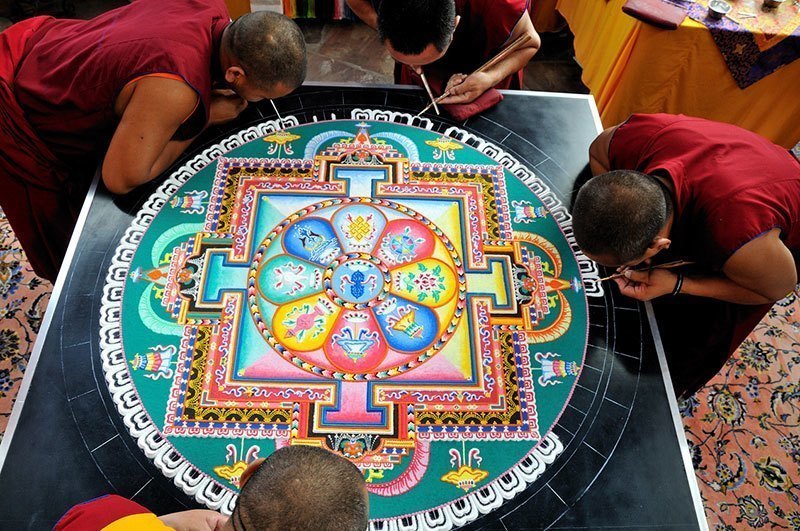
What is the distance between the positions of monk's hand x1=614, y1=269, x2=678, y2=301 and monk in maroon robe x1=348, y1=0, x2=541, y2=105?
43.9 inches

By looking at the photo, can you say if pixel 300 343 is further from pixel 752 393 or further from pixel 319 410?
pixel 752 393

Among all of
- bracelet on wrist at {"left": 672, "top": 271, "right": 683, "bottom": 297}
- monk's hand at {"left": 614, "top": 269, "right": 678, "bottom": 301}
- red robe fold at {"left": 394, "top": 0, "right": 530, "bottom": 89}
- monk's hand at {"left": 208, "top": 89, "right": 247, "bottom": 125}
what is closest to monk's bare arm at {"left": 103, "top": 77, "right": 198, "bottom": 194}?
monk's hand at {"left": 208, "top": 89, "right": 247, "bottom": 125}

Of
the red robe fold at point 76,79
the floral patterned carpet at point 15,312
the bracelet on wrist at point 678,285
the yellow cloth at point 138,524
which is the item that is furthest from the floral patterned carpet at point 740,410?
the yellow cloth at point 138,524

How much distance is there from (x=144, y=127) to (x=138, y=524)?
146 centimetres

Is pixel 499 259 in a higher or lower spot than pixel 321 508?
lower

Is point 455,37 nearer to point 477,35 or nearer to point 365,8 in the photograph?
point 477,35

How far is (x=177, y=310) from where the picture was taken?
210 cm

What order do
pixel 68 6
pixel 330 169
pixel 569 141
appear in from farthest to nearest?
1. pixel 68 6
2. pixel 569 141
3. pixel 330 169

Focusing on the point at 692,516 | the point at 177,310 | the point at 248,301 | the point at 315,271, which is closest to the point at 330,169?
the point at 315,271

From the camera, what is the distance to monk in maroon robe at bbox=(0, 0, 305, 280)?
7.54 feet

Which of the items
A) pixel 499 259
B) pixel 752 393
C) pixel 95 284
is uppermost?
pixel 499 259

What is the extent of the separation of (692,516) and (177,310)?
1.81m

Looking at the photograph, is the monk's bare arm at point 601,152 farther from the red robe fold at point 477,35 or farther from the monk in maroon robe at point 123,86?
the monk in maroon robe at point 123,86

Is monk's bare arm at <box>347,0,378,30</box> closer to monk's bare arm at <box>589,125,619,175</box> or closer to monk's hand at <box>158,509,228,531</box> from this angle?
monk's bare arm at <box>589,125,619,175</box>
